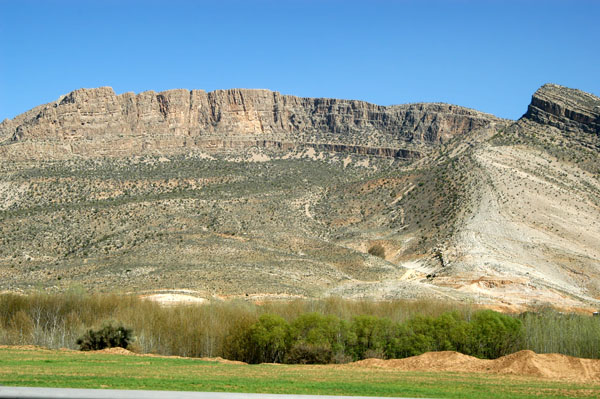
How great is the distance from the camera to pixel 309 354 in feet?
140

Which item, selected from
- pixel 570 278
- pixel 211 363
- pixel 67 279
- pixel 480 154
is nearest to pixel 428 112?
→ pixel 480 154

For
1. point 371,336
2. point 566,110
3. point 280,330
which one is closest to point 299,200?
point 566,110

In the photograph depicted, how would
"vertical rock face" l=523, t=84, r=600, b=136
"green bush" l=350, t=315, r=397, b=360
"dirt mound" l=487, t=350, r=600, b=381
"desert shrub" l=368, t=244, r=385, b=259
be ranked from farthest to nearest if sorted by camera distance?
"vertical rock face" l=523, t=84, r=600, b=136, "desert shrub" l=368, t=244, r=385, b=259, "green bush" l=350, t=315, r=397, b=360, "dirt mound" l=487, t=350, r=600, b=381

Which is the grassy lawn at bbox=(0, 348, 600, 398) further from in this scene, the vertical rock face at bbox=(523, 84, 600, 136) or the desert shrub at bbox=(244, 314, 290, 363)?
the vertical rock face at bbox=(523, 84, 600, 136)

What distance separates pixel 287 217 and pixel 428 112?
75.6m

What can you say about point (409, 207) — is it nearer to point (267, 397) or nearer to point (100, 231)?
point (100, 231)

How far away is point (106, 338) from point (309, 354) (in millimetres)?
12249

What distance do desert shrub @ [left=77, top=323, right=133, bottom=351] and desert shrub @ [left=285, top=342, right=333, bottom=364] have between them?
9973 mm

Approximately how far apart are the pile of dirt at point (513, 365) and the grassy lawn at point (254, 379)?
2.07 m

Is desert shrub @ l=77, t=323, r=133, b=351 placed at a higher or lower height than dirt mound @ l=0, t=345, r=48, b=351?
higher

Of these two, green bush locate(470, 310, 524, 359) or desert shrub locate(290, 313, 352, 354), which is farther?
green bush locate(470, 310, 524, 359)

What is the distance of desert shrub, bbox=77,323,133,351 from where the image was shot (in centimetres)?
4500

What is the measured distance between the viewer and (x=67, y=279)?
2557 inches

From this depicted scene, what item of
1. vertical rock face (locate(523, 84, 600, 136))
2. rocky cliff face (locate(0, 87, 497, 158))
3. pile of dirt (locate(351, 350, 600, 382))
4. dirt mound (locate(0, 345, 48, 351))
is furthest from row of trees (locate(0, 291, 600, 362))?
rocky cliff face (locate(0, 87, 497, 158))
